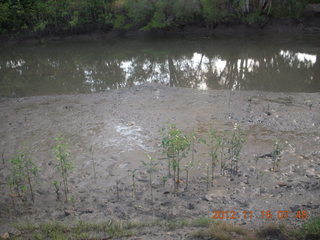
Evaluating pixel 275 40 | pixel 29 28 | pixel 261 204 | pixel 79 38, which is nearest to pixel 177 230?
pixel 261 204

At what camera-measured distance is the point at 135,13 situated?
87.7 feet

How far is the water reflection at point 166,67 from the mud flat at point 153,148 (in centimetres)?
184

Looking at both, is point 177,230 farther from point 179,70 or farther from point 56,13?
point 56,13

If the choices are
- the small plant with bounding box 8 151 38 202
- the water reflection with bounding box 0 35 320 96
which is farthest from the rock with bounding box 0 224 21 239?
the water reflection with bounding box 0 35 320 96

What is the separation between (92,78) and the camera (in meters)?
14.9

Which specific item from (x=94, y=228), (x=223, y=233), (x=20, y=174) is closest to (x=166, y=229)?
(x=223, y=233)

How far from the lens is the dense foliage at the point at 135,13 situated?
82.3ft

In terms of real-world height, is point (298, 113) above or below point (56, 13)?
below

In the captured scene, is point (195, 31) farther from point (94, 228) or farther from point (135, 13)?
point (94, 228)

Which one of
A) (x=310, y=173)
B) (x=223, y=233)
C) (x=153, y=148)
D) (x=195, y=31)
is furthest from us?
(x=195, y=31)

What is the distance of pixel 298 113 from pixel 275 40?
632 inches

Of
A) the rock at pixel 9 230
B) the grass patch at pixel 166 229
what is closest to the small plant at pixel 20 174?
the rock at pixel 9 230

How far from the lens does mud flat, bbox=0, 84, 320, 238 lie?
15.8 feet

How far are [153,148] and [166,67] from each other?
390 inches
